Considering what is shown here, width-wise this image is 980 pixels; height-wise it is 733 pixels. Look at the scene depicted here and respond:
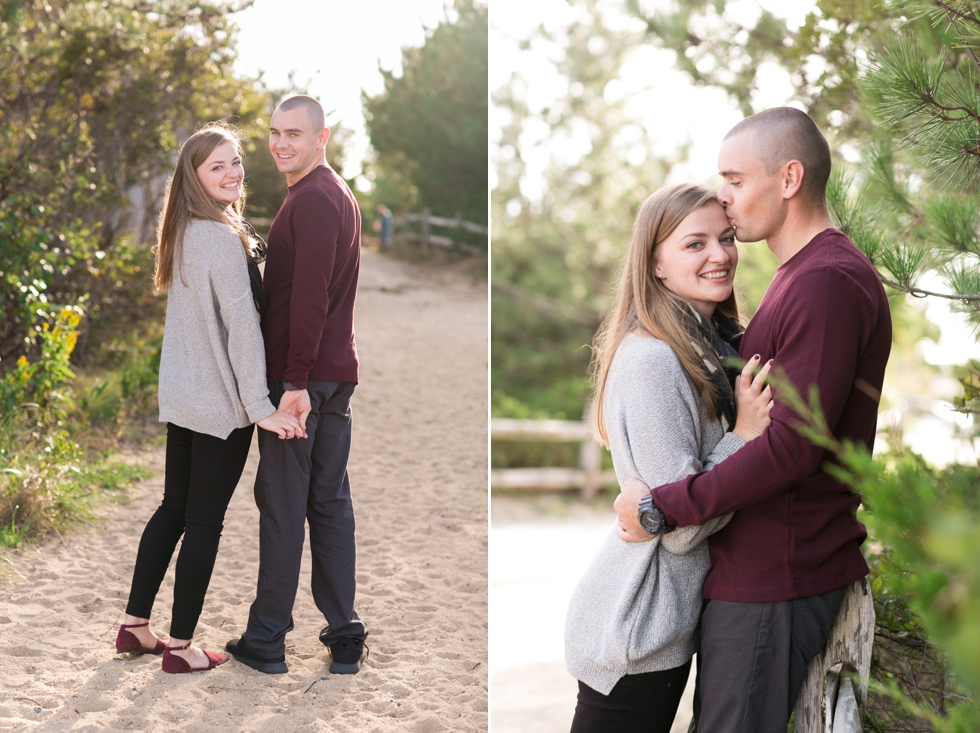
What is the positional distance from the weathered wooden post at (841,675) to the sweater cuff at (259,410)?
184 cm

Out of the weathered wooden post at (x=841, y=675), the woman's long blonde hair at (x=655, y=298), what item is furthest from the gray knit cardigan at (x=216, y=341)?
the weathered wooden post at (x=841, y=675)

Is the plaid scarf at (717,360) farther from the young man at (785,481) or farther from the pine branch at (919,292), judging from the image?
the pine branch at (919,292)

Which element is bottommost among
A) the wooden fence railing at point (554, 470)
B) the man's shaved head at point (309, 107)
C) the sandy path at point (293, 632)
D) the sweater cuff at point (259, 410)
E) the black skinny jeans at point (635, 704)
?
the wooden fence railing at point (554, 470)

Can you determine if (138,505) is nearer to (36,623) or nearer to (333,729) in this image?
(36,623)

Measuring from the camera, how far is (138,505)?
5270mm

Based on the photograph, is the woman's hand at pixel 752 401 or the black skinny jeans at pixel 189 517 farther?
the black skinny jeans at pixel 189 517

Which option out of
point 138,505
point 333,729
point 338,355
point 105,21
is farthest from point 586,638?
point 105,21

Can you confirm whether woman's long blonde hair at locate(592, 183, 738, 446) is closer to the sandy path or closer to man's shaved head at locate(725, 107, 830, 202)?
man's shaved head at locate(725, 107, 830, 202)

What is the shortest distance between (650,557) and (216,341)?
1704mm

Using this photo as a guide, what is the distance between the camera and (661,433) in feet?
6.28

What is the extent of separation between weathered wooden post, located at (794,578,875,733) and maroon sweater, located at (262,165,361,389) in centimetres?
178

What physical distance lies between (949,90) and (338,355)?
80.9 inches

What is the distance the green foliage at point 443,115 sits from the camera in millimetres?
17750

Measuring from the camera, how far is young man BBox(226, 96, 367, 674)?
300cm
